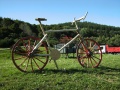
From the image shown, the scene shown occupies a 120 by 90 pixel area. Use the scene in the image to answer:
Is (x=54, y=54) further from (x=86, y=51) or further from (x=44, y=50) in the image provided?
(x=86, y=51)

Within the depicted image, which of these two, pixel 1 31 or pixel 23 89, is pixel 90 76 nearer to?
pixel 23 89

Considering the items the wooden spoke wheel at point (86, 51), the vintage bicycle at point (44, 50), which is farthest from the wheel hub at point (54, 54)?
the wooden spoke wheel at point (86, 51)

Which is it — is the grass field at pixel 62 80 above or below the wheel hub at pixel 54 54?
below

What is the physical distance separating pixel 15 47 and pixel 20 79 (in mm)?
1594

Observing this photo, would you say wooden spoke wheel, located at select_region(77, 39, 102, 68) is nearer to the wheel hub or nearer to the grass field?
the grass field

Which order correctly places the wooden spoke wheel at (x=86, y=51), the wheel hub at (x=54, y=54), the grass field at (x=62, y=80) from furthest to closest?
the wooden spoke wheel at (x=86, y=51) → the wheel hub at (x=54, y=54) → the grass field at (x=62, y=80)

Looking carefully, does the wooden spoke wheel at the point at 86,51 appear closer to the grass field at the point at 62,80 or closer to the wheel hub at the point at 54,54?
the grass field at the point at 62,80

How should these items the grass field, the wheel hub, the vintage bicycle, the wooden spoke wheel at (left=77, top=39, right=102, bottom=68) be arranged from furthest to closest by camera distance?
1. the wooden spoke wheel at (left=77, top=39, right=102, bottom=68)
2. the wheel hub
3. the vintage bicycle
4. the grass field

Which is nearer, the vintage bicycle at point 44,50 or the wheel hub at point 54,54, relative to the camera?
the vintage bicycle at point 44,50

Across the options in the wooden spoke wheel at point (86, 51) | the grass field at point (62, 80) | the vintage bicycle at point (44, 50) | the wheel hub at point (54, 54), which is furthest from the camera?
the wooden spoke wheel at point (86, 51)

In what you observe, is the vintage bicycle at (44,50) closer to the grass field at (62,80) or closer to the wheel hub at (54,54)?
the wheel hub at (54,54)

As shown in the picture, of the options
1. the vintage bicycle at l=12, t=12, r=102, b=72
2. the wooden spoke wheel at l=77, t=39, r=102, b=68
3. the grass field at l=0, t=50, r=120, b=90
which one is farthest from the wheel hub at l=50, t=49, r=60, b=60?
the wooden spoke wheel at l=77, t=39, r=102, b=68

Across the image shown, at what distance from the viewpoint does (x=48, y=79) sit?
285 inches

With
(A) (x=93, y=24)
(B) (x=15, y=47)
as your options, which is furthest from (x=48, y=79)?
(A) (x=93, y=24)
